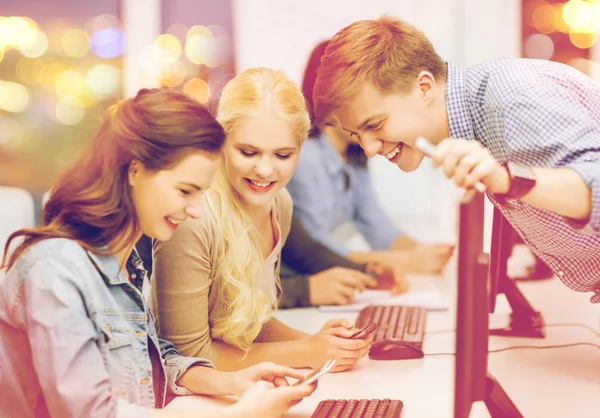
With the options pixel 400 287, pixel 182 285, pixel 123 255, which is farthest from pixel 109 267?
pixel 400 287

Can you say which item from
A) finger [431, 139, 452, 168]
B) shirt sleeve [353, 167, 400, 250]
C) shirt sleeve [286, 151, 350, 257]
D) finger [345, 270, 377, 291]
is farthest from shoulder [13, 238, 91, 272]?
shirt sleeve [353, 167, 400, 250]

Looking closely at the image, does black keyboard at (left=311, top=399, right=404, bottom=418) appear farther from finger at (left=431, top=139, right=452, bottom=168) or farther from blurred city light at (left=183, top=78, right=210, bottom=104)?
blurred city light at (left=183, top=78, right=210, bottom=104)

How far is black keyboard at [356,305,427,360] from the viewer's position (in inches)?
50.1

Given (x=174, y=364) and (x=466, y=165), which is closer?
(x=466, y=165)

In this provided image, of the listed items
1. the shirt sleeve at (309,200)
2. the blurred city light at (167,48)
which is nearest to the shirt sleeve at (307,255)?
the shirt sleeve at (309,200)

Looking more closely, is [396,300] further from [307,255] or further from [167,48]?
[167,48]

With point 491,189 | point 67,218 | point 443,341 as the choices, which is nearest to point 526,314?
point 443,341

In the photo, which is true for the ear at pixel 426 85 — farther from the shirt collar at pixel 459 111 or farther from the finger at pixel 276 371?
the finger at pixel 276 371

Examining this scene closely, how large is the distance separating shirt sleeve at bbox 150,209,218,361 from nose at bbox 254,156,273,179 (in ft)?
0.40

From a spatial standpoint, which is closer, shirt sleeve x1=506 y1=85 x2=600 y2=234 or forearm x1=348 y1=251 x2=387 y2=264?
shirt sleeve x1=506 y1=85 x2=600 y2=234

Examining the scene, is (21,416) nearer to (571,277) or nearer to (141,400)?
(141,400)

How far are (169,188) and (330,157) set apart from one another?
1.24 meters

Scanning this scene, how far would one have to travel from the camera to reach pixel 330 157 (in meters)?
2.15

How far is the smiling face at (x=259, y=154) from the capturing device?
45.2 inches
